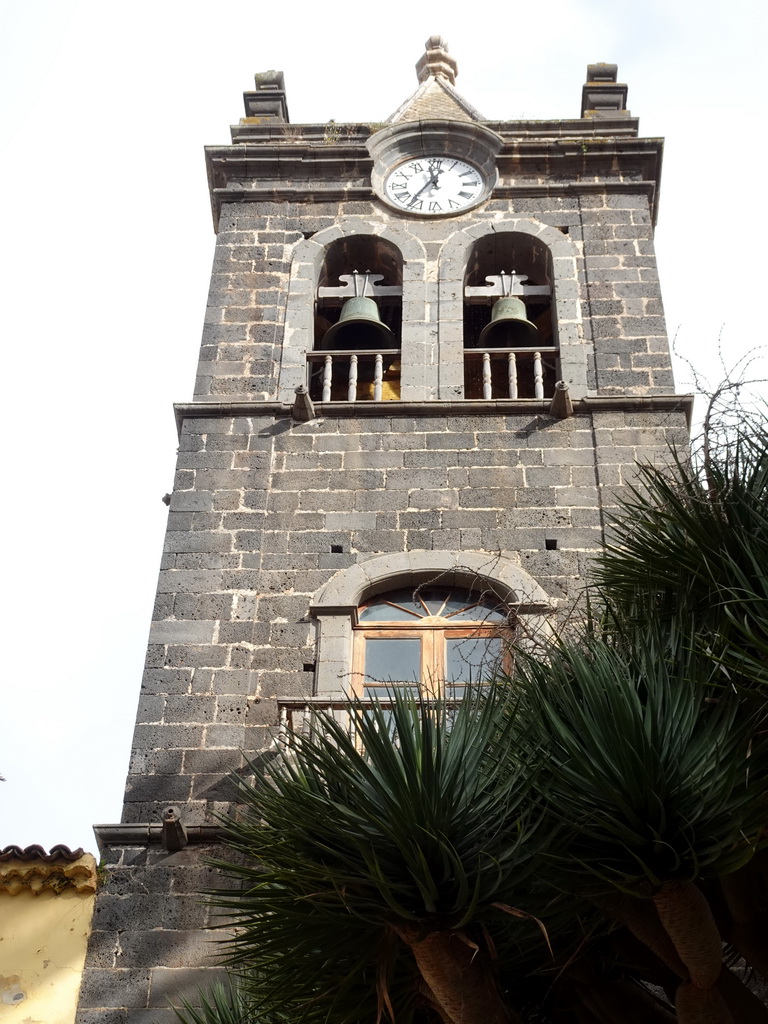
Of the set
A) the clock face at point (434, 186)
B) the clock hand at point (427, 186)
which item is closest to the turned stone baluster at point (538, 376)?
the clock face at point (434, 186)

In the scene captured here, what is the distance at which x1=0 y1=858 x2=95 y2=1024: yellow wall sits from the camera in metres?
9.35

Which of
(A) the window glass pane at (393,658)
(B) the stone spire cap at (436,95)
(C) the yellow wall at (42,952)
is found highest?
(B) the stone spire cap at (436,95)

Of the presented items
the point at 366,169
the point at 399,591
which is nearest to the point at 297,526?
the point at 399,591

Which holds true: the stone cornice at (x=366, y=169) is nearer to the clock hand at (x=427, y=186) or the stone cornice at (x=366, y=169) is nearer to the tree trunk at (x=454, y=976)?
the clock hand at (x=427, y=186)

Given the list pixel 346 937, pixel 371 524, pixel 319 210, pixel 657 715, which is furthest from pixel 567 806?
pixel 319 210

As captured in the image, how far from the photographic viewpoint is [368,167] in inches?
631

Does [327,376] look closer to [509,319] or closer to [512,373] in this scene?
[512,373]

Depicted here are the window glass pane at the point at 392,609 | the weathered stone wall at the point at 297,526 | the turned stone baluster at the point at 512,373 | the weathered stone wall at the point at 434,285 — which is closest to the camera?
the weathered stone wall at the point at 297,526

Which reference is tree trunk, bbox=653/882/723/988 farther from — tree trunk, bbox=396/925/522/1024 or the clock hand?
the clock hand

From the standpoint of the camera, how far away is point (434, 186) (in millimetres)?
16047

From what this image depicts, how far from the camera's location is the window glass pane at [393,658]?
1142 cm

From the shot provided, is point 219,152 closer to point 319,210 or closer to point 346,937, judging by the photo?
point 319,210

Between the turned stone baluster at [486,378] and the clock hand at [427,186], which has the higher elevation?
the clock hand at [427,186]

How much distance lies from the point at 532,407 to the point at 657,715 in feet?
22.1
